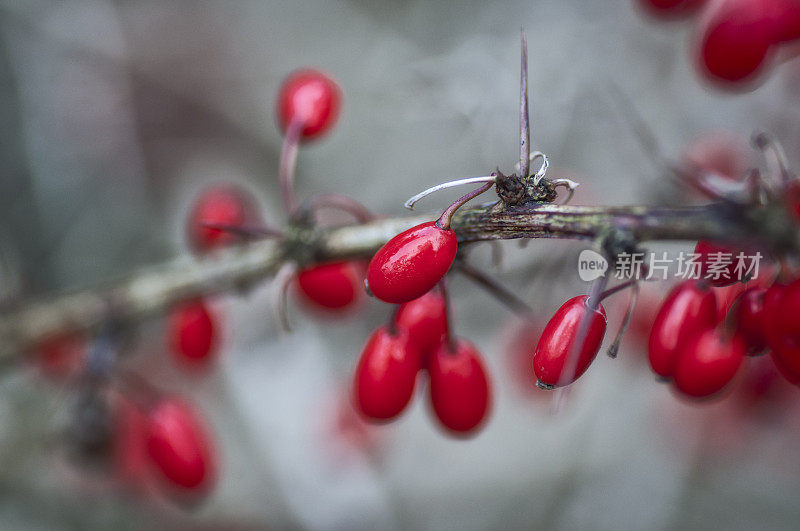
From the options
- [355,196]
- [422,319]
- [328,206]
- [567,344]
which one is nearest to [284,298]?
[328,206]

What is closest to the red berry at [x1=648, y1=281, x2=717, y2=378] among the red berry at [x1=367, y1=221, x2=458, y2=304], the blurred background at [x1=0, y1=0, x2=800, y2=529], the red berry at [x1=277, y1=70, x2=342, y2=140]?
the red berry at [x1=367, y1=221, x2=458, y2=304]

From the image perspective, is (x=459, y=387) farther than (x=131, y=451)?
No

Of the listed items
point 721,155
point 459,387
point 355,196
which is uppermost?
point 355,196

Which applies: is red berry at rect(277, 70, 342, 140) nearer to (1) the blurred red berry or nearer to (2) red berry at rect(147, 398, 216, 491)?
(2) red berry at rect(147, 398, 216, 491)

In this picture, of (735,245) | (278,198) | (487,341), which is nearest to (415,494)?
(487,341)

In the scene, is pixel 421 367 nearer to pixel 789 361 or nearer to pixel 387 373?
pixel 387 373
